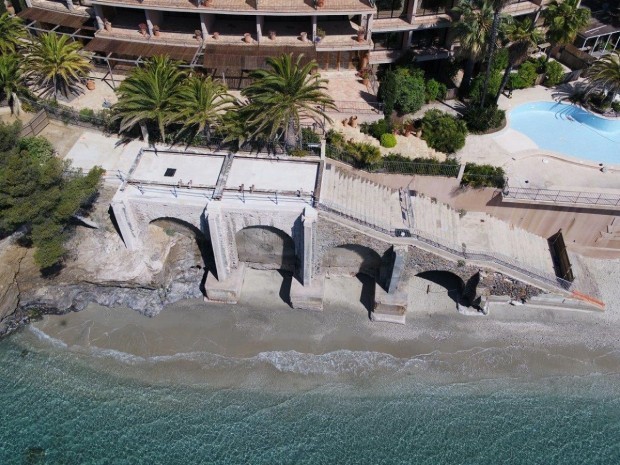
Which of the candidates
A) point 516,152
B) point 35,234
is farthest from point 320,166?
point 35,234

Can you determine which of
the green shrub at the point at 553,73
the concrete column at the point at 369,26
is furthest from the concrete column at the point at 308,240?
the green shrub at the point at 553,73

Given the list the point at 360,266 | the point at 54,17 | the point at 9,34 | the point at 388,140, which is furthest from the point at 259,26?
the point at 360,266

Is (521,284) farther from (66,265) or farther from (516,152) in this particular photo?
(66,265)

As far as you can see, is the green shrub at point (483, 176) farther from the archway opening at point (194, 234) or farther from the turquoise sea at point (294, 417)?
the archway opening at point (194, 234)

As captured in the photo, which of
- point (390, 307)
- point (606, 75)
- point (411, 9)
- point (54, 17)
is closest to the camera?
point (390, 307)

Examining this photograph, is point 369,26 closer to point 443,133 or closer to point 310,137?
point 443,133

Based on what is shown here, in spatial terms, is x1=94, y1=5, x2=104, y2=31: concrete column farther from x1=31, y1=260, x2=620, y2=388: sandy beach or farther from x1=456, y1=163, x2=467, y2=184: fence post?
x1=456, y1=163, x2=467, y2=184: fence post
